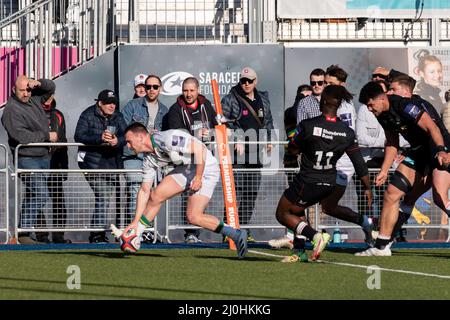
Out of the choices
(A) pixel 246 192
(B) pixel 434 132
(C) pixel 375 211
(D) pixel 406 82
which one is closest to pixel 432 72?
(C) pixel 375 211

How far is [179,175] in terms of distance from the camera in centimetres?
1491

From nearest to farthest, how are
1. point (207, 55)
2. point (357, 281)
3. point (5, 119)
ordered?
point (357, 281), point (5, 119), point (207, 55)

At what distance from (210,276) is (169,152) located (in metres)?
2.74

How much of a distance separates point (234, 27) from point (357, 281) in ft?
32.1

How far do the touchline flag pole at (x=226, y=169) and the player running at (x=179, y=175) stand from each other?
94.6 inches

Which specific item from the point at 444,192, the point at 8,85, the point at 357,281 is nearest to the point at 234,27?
the point at 8,85

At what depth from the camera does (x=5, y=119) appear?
18188 millimetres

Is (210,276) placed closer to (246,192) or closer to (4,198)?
(246,192)

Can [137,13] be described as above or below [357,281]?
above

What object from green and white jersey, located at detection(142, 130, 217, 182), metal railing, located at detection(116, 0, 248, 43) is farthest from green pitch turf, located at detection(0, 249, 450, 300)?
metal railing, located at detection(116, 0, 248, 43)

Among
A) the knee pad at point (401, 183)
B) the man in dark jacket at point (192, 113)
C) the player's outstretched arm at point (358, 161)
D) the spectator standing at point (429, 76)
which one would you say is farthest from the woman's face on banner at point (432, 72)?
the player's outstretched arm at point (358, 161)

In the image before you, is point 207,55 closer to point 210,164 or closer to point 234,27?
point 234,27

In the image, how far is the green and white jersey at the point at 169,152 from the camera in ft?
47.6

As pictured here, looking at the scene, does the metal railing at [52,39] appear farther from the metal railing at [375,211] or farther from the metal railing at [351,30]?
the metal railing at [375,211]
